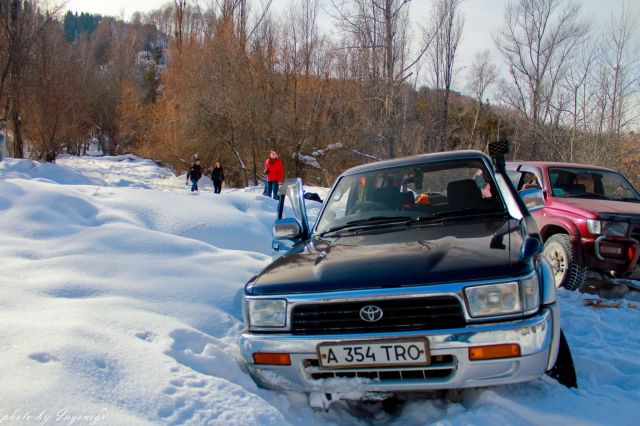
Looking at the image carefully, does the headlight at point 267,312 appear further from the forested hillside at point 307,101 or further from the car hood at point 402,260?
the forested hillside at point 307,101

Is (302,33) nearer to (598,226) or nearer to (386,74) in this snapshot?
(386,74)

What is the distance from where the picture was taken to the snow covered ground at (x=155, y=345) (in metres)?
2.23

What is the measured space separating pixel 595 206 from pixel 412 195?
3.01 meters

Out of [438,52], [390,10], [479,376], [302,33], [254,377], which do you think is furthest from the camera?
[438,52]

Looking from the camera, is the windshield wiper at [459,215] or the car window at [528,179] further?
the car window at [528,179]

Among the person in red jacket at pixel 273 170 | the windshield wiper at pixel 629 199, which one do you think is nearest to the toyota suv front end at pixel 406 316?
the windshield wiper at pixel 629 199

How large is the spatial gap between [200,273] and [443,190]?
226cm

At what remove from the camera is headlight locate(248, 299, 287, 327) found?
2.50 m

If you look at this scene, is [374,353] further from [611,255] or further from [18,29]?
[18,29]

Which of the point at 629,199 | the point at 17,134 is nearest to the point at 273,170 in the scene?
the point at 629,199

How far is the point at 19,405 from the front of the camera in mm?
2012

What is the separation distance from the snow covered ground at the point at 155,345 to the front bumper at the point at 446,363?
0.20 meters

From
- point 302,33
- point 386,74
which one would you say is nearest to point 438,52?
point 302,33

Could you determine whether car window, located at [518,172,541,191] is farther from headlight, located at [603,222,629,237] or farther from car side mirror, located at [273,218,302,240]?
car side mirror, located at [273,218,302,240]
